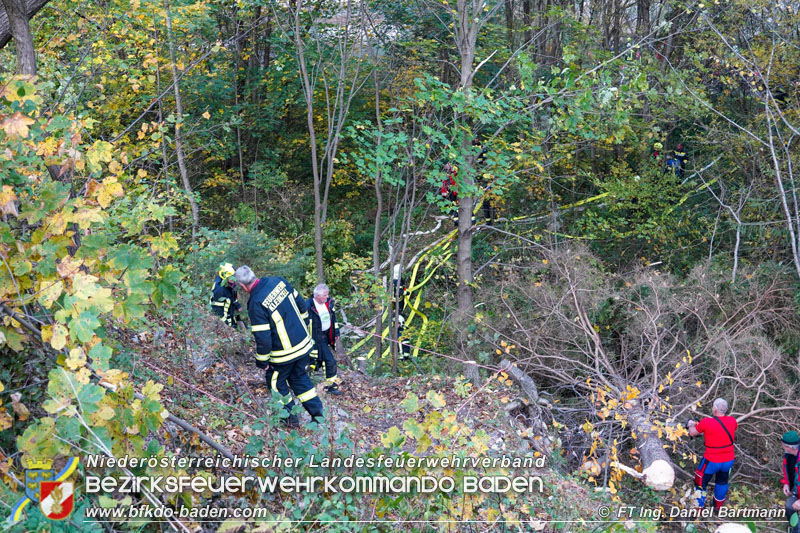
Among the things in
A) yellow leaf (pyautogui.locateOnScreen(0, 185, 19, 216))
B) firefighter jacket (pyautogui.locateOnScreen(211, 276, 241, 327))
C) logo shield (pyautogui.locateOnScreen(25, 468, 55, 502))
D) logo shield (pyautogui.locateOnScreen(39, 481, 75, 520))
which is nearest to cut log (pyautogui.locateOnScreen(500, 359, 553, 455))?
firefighter jacket (pyautogui.locateOnScreen(211, 276, 241, 327))

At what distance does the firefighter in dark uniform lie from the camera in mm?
5539

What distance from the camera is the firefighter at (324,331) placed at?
725 cm

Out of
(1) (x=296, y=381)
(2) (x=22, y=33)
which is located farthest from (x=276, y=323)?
(2) (x=22, y=33)

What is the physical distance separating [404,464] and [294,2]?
9.17 meters

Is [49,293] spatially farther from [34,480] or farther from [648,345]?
[648,345]

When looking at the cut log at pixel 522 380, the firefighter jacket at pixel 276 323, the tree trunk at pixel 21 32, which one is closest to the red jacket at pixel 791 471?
the cut log at pixel 522 380

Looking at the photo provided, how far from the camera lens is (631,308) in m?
10.4

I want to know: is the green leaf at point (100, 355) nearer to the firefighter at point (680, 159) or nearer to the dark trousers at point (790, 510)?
the dark trousers at point (790, 510)

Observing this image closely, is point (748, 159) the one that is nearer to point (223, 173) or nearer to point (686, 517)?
point (686, 517)

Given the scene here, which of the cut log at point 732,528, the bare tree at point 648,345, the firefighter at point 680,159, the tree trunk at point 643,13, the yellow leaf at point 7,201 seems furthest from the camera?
the tree trunk at point 643,13

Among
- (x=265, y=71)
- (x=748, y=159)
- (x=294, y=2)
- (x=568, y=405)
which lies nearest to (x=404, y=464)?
(x=568, y=405)

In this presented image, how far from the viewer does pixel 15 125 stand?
3125mm

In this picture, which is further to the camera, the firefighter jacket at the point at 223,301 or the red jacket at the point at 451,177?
the red jacket at the point at 451,177

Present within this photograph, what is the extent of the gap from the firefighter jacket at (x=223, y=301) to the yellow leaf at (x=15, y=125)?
14.4ft
